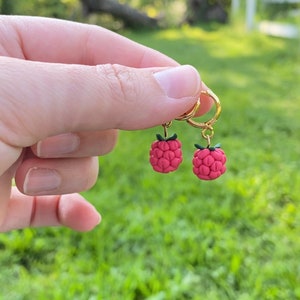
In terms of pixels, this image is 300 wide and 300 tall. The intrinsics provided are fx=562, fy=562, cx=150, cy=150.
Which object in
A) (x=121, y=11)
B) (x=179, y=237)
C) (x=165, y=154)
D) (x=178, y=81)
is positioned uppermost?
(x=178, y=81)

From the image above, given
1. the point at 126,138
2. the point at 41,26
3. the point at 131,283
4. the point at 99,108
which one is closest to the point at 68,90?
the point at 99,108

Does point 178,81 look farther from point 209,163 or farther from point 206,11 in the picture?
point 206,11

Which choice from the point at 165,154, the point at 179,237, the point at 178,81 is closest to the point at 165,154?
the point at 165,154

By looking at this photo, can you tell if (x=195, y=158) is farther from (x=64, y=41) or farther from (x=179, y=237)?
(x=179, y=237)

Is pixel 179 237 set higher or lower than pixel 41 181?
lower

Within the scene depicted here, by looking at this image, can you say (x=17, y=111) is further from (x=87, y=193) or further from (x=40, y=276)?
(x=87, y=193)

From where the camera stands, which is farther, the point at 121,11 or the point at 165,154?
the point at 121,11

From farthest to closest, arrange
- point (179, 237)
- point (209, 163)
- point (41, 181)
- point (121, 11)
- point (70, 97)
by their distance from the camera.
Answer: point (121, 11) → point (179, 237) → point (41, 181) → point (209, 163) → point (70, 97)

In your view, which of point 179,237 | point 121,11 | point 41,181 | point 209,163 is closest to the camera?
point 209,163
